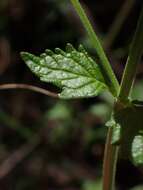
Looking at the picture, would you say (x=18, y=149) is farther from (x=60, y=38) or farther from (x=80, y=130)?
(x=60, y=38)

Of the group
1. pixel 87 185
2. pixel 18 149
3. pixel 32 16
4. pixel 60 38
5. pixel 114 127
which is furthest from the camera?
pixel 32 16

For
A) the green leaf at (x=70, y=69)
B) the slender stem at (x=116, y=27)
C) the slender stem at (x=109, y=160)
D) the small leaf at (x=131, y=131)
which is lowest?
the slender stem at (x=109, y=160)

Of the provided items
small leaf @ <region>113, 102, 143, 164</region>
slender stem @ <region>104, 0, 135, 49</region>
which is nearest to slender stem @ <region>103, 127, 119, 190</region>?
small leaf @ <region>113, 102, 143, 164</region>

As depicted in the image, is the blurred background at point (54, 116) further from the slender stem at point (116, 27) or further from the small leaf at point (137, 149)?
the small leaf at point (137, 149)

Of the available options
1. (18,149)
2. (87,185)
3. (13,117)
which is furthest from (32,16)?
(87,185)

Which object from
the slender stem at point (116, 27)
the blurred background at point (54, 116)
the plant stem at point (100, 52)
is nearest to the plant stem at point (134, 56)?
the plant stem at point (100, 52)

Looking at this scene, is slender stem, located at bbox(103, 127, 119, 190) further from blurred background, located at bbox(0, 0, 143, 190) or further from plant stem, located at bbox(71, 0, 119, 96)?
blurred background, located at bbox(0, 0, 143, 190)
